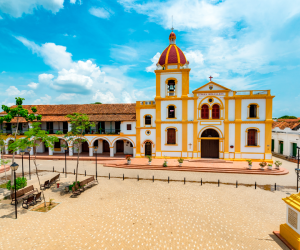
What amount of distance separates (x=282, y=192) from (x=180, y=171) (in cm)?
877

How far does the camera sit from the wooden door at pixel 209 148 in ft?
71.6

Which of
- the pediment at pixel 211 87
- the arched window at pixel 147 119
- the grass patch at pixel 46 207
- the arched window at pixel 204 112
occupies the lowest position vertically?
the grass patch at pixel 46 207

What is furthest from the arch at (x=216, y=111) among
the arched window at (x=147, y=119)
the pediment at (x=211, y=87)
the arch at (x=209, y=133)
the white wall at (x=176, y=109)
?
the arched window at (x=147, y=119)

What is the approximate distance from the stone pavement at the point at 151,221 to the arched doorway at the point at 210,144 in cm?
981

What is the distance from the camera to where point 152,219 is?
27.5ft

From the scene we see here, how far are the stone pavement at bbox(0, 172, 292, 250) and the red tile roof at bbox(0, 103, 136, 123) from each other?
13306 mm

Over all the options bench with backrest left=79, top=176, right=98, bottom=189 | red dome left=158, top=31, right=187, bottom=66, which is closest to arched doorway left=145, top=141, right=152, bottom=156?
bench with backrest left=79, top=176, right=98, bottom=189

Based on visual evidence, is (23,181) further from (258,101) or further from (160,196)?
(258,101)

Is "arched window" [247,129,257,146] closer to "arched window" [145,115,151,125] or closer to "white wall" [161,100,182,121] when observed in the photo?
"white wall" [161,100,182,121]

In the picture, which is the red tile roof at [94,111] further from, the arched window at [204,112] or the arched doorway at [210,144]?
the arched doorway at [210,144]

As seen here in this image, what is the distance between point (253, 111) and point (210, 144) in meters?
6.99

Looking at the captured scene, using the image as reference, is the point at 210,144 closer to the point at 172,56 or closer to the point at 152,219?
the point at 172,56

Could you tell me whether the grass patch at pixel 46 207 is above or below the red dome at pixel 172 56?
below


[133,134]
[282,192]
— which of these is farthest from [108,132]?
[282,192]
